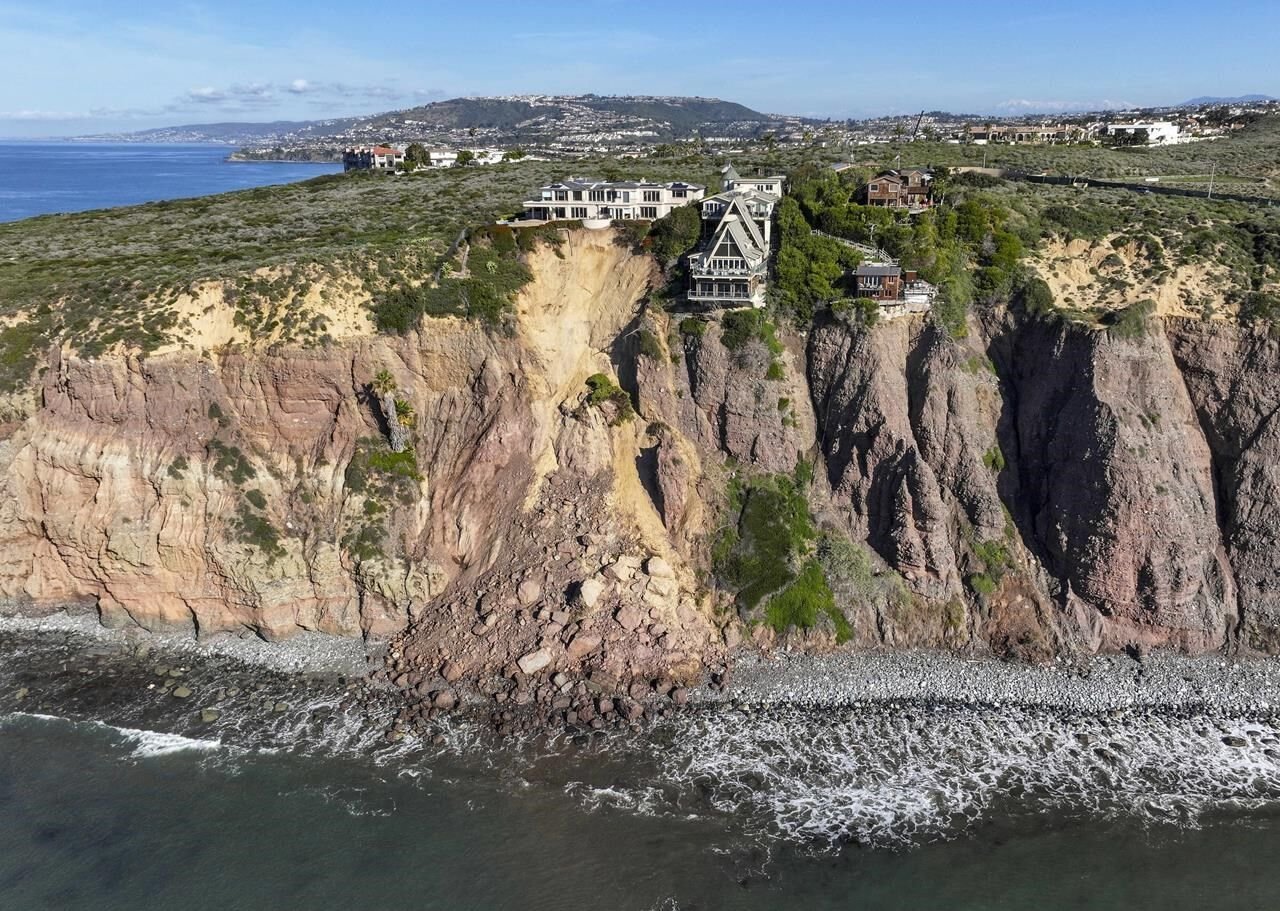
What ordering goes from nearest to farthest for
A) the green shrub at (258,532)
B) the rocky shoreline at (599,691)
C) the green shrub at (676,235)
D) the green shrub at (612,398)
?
the rocky shoreline at (599,691), the green shrub at (258,532), the green shrub at (612,398), the green shrub at (676,235)

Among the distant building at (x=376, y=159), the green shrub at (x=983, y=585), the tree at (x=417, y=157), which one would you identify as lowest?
the green shrub at (x=983, y=585)

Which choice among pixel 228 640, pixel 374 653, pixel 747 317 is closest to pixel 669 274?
pixel 747 317

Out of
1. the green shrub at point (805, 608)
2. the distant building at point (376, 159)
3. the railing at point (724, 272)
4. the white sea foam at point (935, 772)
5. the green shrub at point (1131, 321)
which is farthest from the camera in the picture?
the distant building at point (376, 159)

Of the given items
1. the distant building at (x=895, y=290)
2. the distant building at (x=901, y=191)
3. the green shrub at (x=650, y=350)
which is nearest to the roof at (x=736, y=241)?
the green shrub at (x=650, y=350)

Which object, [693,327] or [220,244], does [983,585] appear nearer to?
[693,327]

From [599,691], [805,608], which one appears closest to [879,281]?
[805,608]

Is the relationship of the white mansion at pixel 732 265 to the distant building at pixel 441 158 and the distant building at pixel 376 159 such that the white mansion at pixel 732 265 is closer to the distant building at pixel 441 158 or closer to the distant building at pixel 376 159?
the distant building at pixel 441 158
